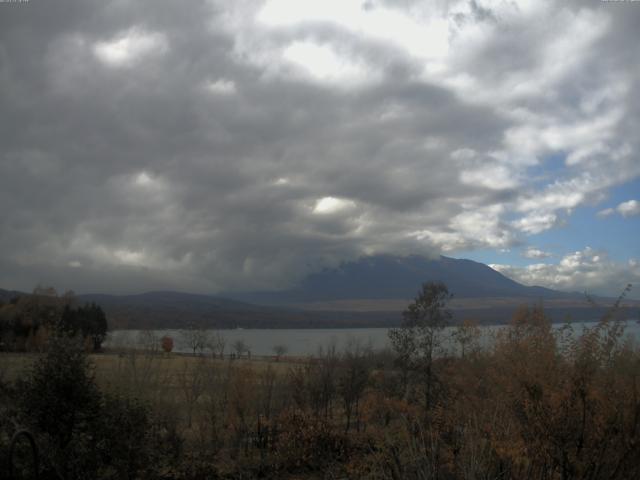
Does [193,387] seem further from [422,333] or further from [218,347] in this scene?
[218,347]

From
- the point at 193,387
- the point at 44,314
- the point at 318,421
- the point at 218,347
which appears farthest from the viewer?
the point at 44,314

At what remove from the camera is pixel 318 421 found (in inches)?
650

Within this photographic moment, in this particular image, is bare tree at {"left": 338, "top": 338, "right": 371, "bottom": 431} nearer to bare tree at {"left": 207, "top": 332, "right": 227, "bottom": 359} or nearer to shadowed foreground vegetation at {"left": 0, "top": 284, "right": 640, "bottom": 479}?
shadowed foreground vegetation at {"left": 0, "top": 284, "right": 640, "bottom": 479}

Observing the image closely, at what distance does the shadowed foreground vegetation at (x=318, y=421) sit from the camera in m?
7.61

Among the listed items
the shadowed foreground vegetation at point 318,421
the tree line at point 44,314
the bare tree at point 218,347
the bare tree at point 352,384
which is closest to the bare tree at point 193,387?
the shadowed foreground vegetation at point 318,421

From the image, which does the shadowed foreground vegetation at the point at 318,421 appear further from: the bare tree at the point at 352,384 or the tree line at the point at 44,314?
the tree line at the point at 44,314

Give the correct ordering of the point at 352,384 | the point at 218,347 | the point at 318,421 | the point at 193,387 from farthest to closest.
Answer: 1. the point at 218,347
2. the point at 352,384
3. the point at 193,387
4. the point at 318,421

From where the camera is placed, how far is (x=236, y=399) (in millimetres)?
18609

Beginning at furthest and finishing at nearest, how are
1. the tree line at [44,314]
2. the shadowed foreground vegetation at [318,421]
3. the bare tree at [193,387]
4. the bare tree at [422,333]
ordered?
the tree line at [44,314], the bare tree at [422,333], the bare tree at [193,387], the shadowed foreground vegetation at [318,421]

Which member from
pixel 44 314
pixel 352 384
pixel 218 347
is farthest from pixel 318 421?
pixel 44 314

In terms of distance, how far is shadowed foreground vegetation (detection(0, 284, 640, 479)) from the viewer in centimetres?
761

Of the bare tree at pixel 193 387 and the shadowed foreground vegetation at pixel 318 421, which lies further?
the bare tree at pixel 193 387

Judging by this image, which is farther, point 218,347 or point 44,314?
point 44,314

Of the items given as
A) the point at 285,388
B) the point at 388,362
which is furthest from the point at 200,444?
the point at 388,362
